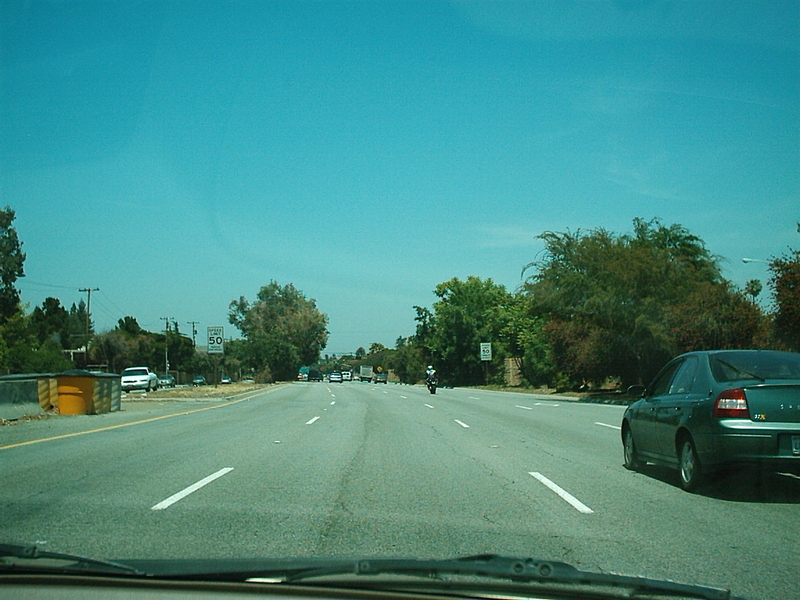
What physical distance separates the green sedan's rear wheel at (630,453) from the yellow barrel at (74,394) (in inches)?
668

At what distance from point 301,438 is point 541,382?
165 ft

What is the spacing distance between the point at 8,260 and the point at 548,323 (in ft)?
146

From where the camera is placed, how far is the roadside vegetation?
34594 millimetres

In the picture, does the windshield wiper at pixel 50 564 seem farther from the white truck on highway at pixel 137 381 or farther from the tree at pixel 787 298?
the white truck on highway at pixel 137 381

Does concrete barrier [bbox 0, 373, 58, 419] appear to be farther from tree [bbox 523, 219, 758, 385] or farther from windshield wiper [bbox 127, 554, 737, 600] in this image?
tree [bbox 523, 219, 758, 385]

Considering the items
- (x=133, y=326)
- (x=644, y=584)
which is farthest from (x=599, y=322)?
(x=133, y=326)

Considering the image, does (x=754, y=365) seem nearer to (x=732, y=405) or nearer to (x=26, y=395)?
(x=732, y=405)

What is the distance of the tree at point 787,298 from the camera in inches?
1099

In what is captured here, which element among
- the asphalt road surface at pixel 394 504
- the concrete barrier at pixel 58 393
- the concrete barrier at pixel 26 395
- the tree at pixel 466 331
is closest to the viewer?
the asphalt road surface at pixel 394 504

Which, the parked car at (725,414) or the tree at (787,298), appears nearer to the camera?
the parked car at (725,414)

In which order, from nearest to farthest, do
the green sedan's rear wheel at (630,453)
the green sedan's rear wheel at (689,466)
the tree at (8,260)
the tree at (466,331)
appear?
the green sedan's rear wheel at (689,466), the green sedan's rear wheel at (630,453), the tree at (8,260), the tree at (466,331)

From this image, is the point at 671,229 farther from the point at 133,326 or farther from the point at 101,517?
the point at 133,326

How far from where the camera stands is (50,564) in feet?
13.6

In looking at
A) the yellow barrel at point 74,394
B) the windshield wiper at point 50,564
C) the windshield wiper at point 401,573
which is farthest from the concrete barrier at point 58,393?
the windshield wiper at point 401,573
